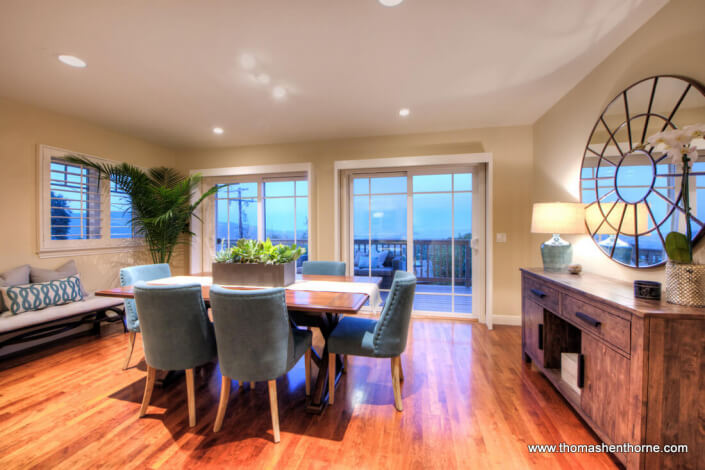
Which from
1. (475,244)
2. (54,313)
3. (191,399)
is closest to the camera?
(191,399)

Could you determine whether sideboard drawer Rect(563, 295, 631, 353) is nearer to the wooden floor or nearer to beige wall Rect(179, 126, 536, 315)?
the wooden floor

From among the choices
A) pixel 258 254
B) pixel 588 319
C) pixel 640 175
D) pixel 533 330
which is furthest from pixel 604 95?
pixel 258 254

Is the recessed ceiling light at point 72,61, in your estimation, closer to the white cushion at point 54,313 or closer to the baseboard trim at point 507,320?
the white cushion at point 54,313

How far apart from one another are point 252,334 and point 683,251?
7.00 feet

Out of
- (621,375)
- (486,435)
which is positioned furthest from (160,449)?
(621,375)

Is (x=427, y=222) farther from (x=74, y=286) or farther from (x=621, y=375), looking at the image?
(x=74, y=286)

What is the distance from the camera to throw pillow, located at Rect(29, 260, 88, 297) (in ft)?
9.64

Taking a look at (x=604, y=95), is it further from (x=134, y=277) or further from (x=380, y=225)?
(x=134, y=277)

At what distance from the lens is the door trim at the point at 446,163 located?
3.54m

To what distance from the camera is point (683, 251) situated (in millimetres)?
1362

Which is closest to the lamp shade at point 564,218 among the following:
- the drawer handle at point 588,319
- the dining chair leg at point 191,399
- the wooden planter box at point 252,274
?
the drawer handle at point 588,319

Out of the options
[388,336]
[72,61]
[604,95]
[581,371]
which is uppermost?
[72,61]

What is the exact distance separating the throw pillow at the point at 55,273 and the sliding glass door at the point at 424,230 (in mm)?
3273

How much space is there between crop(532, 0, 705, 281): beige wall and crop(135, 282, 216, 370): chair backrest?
275cm
